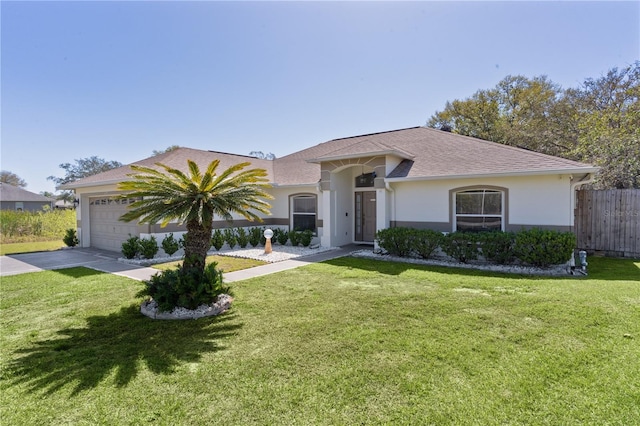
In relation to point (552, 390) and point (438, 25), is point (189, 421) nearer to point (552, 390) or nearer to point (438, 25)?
point (552, 390)

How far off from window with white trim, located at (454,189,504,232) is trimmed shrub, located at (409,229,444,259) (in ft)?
3.89

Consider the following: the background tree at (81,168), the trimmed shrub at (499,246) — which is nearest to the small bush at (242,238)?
the trimmed shrub at (499,246)

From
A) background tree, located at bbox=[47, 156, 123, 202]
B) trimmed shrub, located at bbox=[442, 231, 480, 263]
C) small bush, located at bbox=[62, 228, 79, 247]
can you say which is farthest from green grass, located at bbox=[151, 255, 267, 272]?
background tree, located at bbox=[47, 156, 123, 202]

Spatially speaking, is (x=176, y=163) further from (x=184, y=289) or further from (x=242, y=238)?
(x=184, y=289)

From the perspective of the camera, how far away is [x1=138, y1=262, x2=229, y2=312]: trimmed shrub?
228 inches

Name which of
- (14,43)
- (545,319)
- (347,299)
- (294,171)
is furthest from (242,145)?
(545,319)

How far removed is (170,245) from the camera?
11.9 meters

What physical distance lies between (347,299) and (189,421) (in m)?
3.98

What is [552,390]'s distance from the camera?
10.7 feet

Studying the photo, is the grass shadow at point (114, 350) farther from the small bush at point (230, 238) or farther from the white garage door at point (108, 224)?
the white garage door at point (108, 224)

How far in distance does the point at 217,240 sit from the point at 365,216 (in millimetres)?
6567

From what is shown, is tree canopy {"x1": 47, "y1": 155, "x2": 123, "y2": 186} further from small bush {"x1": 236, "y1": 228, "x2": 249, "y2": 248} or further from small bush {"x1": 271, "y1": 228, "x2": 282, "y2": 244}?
small bush {"x1": 271, "y1": 228, "x2": 282, "y2": 244}

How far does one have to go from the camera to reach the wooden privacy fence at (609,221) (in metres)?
11.0

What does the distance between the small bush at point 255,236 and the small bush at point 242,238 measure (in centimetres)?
21
